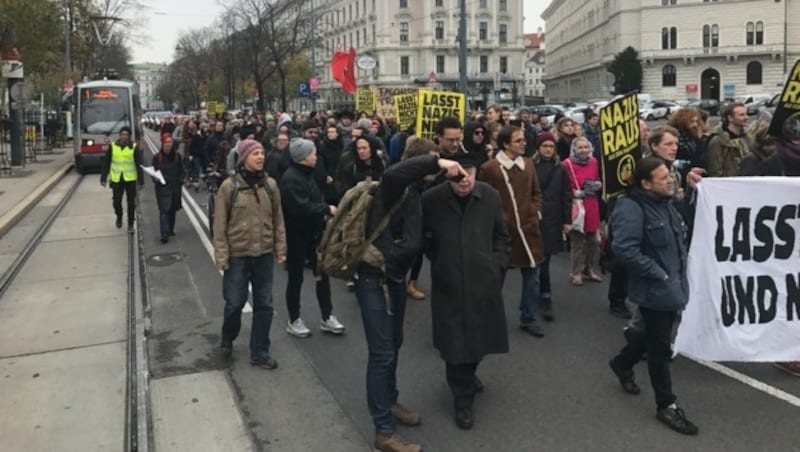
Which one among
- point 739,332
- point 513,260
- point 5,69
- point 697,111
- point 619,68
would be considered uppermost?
point 619,68

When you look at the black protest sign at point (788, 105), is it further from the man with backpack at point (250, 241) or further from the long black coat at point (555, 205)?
the man with backpack at point (250, 241)

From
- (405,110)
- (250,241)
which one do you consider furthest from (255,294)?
(405,110)

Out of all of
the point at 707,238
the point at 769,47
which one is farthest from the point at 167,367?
the point at 769,47

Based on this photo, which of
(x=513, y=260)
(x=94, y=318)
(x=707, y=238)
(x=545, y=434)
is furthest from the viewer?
(x=94, y=318)

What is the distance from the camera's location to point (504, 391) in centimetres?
542

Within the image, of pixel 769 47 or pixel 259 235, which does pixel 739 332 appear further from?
pixel 769 47

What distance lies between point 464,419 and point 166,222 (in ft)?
27.4

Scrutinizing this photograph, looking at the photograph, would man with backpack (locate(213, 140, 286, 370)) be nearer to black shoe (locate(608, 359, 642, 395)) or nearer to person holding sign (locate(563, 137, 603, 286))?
black shoe (locate(608, 359, 642, 395))

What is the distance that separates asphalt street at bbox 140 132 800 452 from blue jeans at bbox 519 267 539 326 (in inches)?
6.0

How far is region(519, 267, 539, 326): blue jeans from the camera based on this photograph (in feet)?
21.9

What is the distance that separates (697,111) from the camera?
779 centimetres

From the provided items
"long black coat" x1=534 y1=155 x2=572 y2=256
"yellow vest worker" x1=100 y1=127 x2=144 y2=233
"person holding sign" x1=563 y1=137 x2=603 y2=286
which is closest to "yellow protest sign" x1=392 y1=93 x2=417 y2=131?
"yellow vest worker" x1=100 y1=127 x2=144 y2=233

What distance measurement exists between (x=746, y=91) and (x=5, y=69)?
77897 millimetres

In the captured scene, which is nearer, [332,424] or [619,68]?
[332,424]
